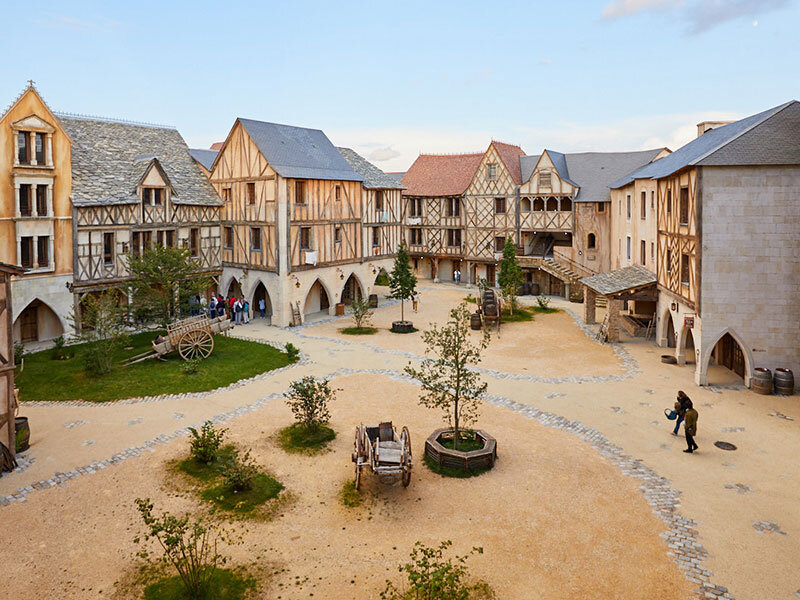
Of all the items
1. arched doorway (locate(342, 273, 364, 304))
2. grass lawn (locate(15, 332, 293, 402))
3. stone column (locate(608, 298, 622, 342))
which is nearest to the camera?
grass lawn (locate(15, 332, 293, 402))

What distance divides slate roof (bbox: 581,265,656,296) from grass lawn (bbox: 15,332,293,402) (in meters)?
15.5

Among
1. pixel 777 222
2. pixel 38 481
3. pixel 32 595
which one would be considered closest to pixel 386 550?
pixel 32 595

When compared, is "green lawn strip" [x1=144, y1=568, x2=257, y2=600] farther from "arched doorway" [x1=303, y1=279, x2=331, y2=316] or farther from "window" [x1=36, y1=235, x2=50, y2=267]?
"arched doorway" [x1=303, y1=279, x2=331, y2=316]

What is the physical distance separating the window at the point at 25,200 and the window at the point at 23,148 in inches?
41.3

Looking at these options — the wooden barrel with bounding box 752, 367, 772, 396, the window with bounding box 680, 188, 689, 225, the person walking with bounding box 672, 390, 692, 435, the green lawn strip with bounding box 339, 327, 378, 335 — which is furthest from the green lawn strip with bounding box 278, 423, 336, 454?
the window with bounding box 680, 188, 689, 225

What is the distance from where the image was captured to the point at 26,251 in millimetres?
26703

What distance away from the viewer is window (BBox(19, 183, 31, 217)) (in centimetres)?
2641

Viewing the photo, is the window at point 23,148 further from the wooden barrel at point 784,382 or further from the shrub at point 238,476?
the wooden barrel at point 784,382

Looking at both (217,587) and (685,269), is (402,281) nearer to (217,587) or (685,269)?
(685,269)

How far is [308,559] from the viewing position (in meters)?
10.9

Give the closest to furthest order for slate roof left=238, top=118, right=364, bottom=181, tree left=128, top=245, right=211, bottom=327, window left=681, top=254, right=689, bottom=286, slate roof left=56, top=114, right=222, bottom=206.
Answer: window left=681, top=254, right=689, bottom=286
tree left=128, top=245, right=211, bottom=327
slate roof left=56, top=114, right=222, bottom=206
slate roof left=238, top=118, right=364, bottom=181

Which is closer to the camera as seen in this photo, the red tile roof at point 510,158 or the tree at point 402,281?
the tree at point 402,281

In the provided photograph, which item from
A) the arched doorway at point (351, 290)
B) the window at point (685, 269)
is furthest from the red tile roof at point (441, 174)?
the window at point (685, 269)

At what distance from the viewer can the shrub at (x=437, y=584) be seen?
887 cm
